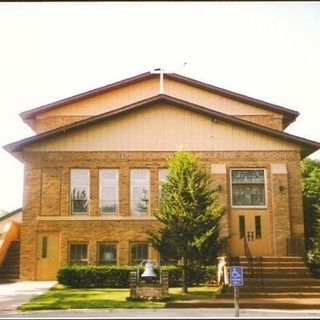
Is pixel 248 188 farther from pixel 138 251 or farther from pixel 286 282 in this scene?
pixel 286 282

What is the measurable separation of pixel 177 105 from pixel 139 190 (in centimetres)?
460

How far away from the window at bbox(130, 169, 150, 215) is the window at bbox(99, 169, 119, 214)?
2.56 feet

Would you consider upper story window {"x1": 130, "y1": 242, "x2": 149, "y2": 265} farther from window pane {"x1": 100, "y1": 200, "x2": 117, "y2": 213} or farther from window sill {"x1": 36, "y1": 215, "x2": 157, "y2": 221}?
window pane {"x1": 100, "y1": 200, "x2": 117, "y2": 213}

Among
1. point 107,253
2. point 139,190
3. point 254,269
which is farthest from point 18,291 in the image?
point 254,269

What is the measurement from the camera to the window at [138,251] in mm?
21562

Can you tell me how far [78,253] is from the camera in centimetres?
2155

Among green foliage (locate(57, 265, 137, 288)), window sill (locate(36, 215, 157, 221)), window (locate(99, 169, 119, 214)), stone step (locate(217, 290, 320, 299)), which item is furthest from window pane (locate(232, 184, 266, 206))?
stone step (locate(217, 290, 320, 299))

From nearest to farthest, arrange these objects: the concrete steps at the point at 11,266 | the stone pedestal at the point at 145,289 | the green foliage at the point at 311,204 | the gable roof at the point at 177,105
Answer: the stone pedestal at the point at 145,289 < the concrete steps at the point at 11,266 < the gable roof at the point at 177,105 < the green foliage at the point at 311,204

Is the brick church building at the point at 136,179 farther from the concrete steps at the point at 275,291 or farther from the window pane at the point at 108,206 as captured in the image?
the concrete steps at the point at 275,291

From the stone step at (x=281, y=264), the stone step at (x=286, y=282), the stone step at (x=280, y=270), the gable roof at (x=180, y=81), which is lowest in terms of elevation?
the stone step at (x=286, y=282)

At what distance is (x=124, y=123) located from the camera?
22500 mm

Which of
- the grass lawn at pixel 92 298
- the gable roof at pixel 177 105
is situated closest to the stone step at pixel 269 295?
the grass lawn at pixel 92 298

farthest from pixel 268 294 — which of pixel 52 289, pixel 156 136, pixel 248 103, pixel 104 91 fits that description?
pixel 104 91

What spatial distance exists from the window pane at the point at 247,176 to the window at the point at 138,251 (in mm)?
5391
